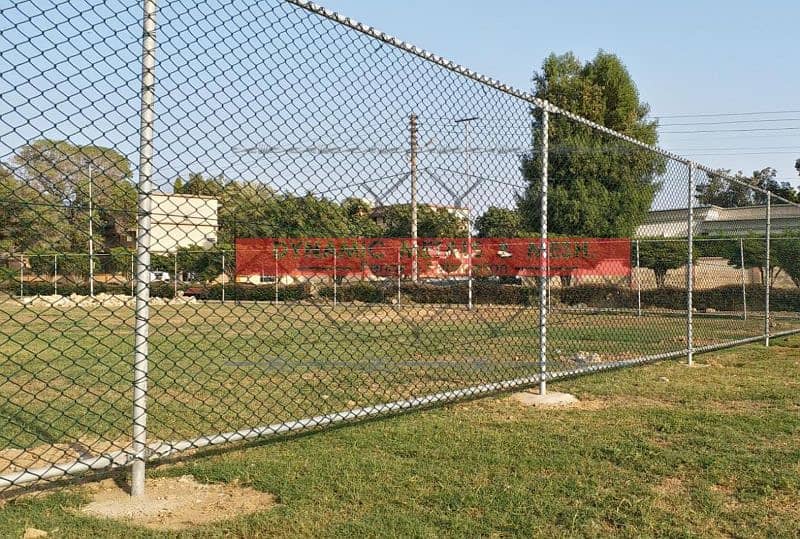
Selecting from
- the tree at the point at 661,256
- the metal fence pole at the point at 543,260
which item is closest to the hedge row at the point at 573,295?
the tree at the point at 661,256

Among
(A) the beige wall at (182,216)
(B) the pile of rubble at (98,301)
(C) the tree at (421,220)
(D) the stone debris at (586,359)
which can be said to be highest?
(C) the tree at (421,220)

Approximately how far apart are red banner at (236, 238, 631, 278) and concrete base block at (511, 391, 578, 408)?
24.2ft

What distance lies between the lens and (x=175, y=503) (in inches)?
121

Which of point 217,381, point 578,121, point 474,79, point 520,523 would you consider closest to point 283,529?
point 520,523

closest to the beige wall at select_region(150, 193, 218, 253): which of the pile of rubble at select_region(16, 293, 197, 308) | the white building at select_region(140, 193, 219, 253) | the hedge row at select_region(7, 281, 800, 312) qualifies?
the white building at select_region(140, 193, 219, 253)

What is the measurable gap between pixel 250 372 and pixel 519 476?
4.50 m

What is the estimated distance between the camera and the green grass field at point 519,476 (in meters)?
2.76

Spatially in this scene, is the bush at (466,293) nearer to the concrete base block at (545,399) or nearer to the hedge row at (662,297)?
the hedge row at (662,297)

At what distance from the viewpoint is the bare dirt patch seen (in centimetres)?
287

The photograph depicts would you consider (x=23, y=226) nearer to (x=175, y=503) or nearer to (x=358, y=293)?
(x=175, y=503)

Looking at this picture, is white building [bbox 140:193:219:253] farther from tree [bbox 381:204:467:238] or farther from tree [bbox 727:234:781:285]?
tree [bbox 727:234:781:285]

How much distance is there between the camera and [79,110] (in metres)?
2.74

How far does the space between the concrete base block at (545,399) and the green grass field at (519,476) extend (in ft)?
0.46

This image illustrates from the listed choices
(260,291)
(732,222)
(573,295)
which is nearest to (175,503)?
(732,222)
